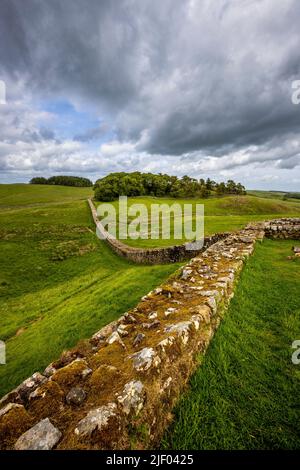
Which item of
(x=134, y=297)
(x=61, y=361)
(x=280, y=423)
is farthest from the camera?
(x=134, y=297)

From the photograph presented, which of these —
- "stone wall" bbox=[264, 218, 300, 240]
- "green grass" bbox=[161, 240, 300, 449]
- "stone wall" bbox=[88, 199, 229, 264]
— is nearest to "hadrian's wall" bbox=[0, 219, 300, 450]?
"green grass" bbox=[161, 240, 300, 449]

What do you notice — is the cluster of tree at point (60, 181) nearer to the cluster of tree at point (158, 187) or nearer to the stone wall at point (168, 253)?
the cluster of tree at point (158, 187)

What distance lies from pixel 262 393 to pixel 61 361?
10.4ft

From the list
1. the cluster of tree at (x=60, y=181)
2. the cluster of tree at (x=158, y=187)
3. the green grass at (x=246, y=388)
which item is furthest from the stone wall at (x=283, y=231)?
the cluster of tree at (x=60, y=181)

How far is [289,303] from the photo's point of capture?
5789mm

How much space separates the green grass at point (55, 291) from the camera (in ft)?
24.4

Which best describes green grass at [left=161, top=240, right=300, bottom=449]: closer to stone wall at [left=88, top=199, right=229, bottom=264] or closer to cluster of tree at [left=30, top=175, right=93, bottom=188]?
stone wall at [left=88, top=199, right=229, bottom=264]

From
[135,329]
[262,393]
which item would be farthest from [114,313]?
[262,393]

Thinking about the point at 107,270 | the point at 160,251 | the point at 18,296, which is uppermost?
the point at 160,251

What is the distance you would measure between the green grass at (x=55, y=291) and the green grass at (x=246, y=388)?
15.7 ft

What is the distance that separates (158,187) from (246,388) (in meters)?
83.9

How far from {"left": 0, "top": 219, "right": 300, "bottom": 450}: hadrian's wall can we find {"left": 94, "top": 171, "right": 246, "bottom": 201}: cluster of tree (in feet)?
231
